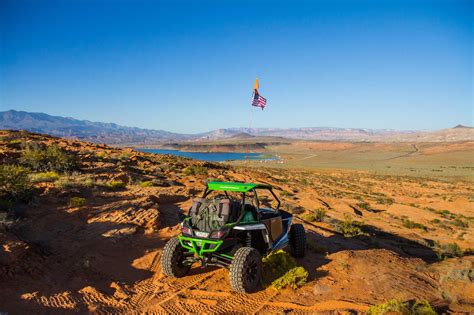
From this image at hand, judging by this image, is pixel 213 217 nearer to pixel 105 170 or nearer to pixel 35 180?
pixel 35 180

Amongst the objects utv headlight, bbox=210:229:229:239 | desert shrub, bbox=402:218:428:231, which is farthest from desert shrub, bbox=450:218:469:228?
utv headlight, bbox=210:229:229:239

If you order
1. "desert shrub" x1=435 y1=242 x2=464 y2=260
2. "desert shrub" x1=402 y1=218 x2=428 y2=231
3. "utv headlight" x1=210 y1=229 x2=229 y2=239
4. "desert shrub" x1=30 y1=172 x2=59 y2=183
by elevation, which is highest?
"utv headlight" x1=210 y1=229 x2=229 y2=239

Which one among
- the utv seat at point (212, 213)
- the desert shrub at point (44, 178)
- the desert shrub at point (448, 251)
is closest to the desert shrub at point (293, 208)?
the desert shrub at point (448, 251)

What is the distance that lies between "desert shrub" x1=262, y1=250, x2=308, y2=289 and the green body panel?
145cm

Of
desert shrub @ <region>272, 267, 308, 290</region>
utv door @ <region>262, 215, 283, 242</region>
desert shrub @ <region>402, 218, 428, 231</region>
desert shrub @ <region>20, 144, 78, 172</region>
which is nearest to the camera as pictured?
desert shrub @ <region>272, 267, 308, 290</region>

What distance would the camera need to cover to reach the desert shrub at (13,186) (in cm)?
1029

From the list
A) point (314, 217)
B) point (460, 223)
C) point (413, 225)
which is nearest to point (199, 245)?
point (314, 217)

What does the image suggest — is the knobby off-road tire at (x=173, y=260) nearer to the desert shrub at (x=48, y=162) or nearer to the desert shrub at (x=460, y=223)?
the desert shrub at (x=48, y=162)

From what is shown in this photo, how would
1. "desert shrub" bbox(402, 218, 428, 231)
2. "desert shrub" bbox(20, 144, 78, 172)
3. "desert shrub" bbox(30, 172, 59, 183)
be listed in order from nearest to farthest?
"desert shrub" bbox(30, 172, 59, 183), "desert shrub" bbox(402, 218, 428, 231), "desert shrub" bbox(20, 144, 78, 172)

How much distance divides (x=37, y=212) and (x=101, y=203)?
7.44 feet

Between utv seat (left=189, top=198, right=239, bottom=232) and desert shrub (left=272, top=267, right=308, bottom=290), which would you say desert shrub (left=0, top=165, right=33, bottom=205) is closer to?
utv seat (left=189, top=198, right=239, bottom=232)

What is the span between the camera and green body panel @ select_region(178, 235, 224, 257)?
6.03m

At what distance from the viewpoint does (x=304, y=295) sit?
6.11 meters

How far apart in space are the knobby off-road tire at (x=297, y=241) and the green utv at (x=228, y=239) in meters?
0.78
